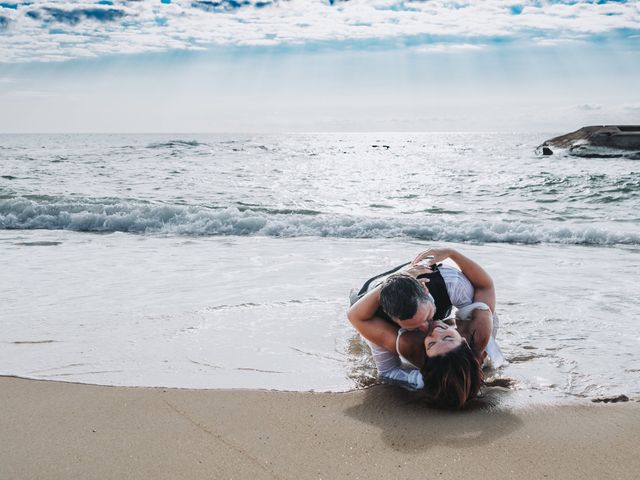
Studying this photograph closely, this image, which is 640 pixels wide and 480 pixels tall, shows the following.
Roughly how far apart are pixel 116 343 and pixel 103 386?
92 cm

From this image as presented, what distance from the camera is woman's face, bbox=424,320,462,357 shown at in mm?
3287

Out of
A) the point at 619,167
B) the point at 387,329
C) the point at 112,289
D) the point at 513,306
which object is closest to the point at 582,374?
the point at 387,329

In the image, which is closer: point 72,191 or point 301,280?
point 301,280

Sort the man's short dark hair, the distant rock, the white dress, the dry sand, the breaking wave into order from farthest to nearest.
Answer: the distant rock
the breaking wave
the white dress
the man's short dark hair
the dry sand

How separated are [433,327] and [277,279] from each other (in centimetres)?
376

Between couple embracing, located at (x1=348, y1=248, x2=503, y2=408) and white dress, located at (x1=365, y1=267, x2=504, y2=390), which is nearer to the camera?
couple embracing, located at (x1=348, y1=248, x2=503, y2=408)

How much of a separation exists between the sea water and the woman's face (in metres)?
0.71

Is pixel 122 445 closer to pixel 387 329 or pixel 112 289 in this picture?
pixel 387 329

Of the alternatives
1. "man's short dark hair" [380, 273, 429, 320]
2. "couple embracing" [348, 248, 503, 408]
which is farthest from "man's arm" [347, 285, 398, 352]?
"man's short dark hair" [380, 273, 429, 320]

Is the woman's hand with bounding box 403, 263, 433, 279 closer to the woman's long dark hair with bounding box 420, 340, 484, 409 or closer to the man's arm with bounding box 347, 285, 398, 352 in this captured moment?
the man's arm with bounding box 347, 285, 398, 352

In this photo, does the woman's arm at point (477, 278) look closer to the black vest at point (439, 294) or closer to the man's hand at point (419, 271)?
the man's hand at point (419, 271)

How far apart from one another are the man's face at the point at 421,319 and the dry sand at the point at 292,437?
1.54 feet

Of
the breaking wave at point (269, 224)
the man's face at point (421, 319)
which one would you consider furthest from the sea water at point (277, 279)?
the man's face at point (421, 319)

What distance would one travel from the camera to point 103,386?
3.77 meters
